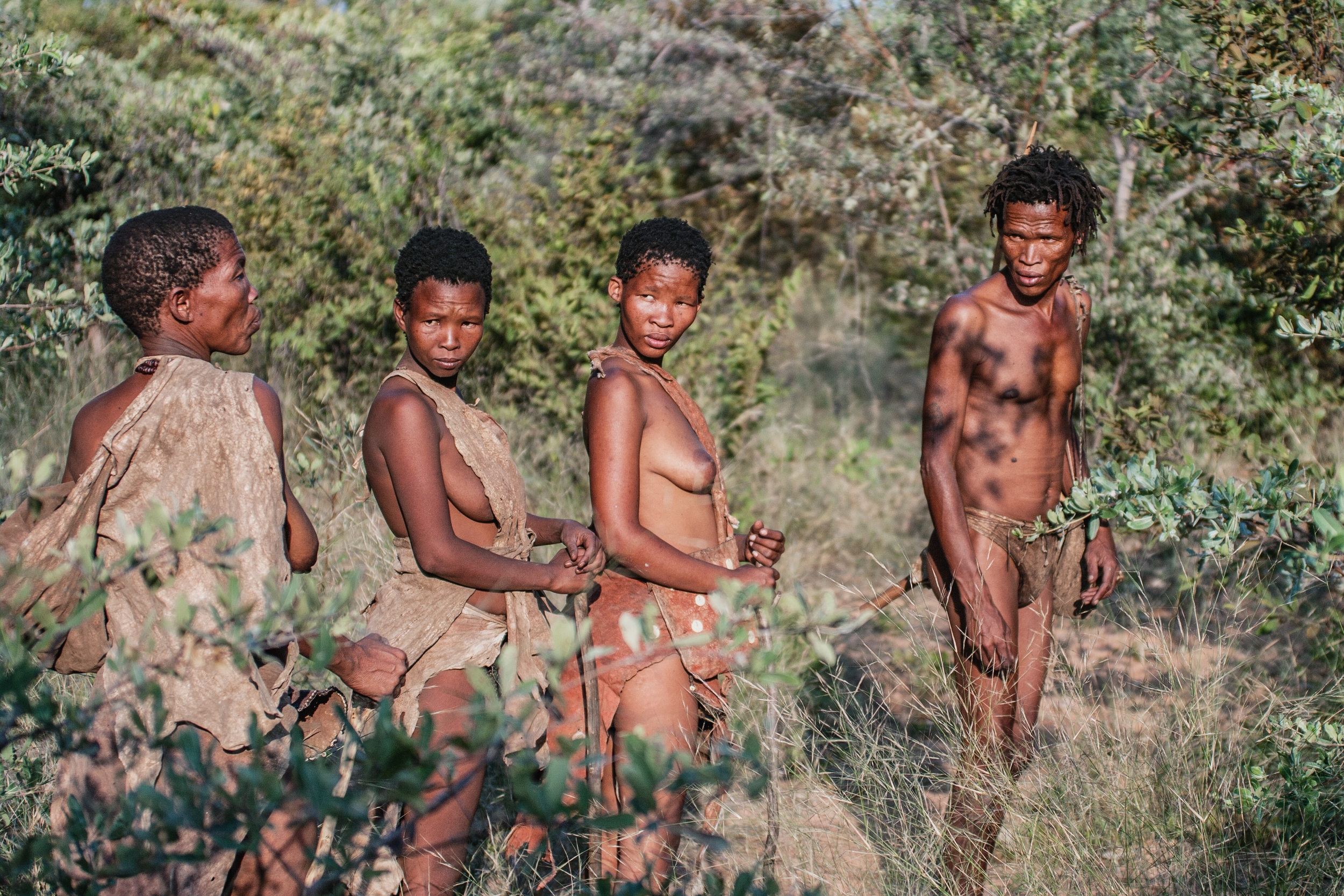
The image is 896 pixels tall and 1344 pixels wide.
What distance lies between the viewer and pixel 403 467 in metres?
2.61

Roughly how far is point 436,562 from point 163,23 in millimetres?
9352

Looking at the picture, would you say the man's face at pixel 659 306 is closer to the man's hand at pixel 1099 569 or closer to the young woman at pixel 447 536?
the young woman at pixel 447 536

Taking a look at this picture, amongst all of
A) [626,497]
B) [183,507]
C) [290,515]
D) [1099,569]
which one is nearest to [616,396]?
[626,497]

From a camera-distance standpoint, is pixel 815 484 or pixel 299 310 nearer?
pixel 299 310

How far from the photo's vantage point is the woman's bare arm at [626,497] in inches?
107

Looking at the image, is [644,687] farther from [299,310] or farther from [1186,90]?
[1186,90]

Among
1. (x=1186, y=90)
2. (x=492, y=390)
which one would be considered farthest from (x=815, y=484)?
(x=1186, y=90)

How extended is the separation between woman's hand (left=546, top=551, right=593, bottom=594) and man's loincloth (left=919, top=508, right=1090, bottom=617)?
3.74 ft

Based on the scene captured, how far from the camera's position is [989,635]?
310 cm

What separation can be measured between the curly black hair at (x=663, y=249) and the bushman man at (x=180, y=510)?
106 cm

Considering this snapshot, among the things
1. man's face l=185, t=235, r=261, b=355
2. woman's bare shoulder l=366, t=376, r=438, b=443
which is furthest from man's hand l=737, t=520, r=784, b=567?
man's face l=185, t=235, r=261, b=355

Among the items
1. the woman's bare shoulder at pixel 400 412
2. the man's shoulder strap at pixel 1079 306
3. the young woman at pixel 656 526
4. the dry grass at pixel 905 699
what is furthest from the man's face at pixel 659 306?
the man's shoulder strap at pixel 1079 306

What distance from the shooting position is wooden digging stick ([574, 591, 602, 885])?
2.09 meters

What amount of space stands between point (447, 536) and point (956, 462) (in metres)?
1.57
